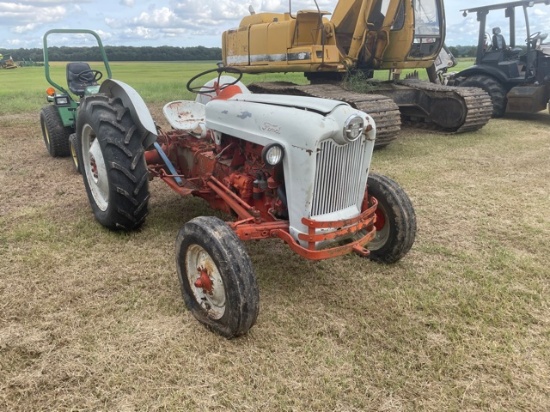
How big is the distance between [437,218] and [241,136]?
2.24 meters

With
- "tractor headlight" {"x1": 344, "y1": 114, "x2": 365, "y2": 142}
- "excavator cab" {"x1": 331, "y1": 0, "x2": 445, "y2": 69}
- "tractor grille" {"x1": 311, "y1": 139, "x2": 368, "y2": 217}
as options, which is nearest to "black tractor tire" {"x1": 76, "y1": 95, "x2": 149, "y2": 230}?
"tractor grille" {"x1": 311, "y1": 139, "x2": 368, "y2": 217}

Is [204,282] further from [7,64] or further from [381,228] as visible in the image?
[7,64]

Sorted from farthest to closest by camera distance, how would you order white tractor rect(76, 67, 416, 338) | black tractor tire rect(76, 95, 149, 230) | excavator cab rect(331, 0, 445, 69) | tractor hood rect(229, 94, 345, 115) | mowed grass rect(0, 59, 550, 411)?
excavator cab rect(331, 0, 445, 69)
black tractor tire rect(76, 95, 149, 230)
tractor hood rect(229, 94, 345, 115)
white tractor rect(76, 67, 416, 338)
mowed grass rect(0, 59, 550, 411)

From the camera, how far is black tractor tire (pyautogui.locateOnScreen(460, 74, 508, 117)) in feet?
32.4

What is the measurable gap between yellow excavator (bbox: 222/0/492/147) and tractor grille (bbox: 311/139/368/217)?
146 inches

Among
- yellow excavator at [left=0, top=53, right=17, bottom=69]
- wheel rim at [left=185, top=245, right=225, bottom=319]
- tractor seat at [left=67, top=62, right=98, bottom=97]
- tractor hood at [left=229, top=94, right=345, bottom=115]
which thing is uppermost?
yellow excavator at [left=0, top=53, right=17, bottom=69]

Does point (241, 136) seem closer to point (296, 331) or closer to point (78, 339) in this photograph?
point (296, 331)

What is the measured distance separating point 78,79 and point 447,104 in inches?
251

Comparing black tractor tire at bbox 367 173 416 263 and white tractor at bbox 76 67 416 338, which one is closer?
white tractor at bbox 76 67 416 338

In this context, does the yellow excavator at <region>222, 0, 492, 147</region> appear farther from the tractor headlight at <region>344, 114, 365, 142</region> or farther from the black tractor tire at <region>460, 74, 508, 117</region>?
the tractor headlight at <region>344, 114, 365, 142</region>

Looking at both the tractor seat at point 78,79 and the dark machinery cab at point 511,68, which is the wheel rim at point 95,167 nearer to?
the tractor seat at point 78,79

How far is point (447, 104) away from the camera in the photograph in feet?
26.5

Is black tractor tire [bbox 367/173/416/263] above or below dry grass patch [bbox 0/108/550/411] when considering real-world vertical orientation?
above

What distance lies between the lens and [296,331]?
2512 mm
